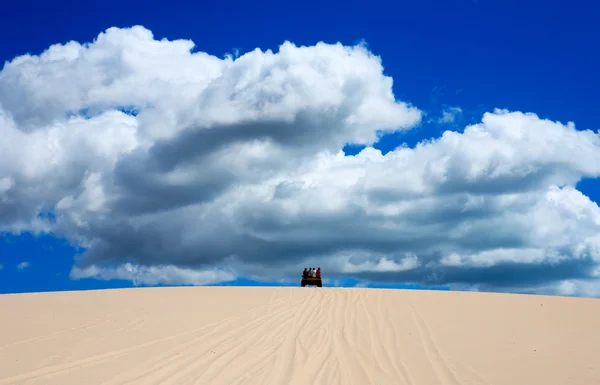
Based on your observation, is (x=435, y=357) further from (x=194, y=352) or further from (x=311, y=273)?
(x=311, y=273)

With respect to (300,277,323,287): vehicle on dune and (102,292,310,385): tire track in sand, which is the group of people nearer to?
(300,277,323,287): vehicle on dune

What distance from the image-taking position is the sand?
8531 millimetres

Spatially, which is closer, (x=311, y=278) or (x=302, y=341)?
(x=302, y=341)

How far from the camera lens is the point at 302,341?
11.0m

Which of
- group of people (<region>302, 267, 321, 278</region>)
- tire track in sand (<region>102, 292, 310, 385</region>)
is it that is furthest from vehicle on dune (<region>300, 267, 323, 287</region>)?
tire track in sand (<region>102, 292, 310, 385</region>)

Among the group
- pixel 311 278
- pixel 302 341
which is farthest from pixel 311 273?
pixel 302 341

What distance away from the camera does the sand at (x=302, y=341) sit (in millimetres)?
8531

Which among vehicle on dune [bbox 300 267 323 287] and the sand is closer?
the sand

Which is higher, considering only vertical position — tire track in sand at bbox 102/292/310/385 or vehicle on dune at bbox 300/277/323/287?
vehicle on dune at bbox 300/277/323/287

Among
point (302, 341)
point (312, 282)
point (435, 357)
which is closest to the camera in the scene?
point (435, 357)

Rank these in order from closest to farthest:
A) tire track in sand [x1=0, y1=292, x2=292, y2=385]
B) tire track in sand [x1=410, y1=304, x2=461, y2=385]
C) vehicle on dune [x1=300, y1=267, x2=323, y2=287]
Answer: tire track in sand [x1=0, y1=292, x2=292, y2=385]
tire track in sand [x1=410, y1=304, x2=461, y2=385]
vehicle on dune [x1=300, y1=267, x2=323, y2=287]

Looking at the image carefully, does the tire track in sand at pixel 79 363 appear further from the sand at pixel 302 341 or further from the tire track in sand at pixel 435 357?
the tire track in sand at pixel 435 357

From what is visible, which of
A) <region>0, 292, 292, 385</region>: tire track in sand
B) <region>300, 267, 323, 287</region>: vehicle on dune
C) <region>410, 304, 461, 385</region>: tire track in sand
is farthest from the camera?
<region>300, 267, 323, 287</region>: vehicle on dune

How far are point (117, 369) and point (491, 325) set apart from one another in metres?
9.33
